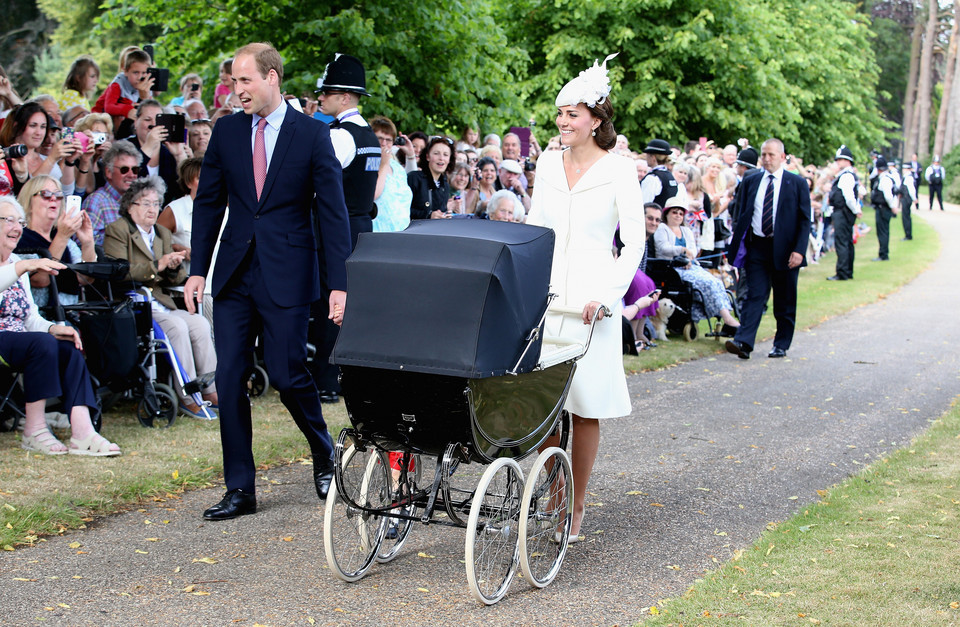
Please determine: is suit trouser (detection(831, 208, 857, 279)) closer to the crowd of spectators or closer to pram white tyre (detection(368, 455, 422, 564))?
the crowd of spectators

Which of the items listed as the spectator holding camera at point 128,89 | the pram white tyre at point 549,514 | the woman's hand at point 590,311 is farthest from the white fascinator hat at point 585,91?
the spectator holding camera at point 128,89

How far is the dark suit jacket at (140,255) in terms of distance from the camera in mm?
8422

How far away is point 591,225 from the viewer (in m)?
5.49

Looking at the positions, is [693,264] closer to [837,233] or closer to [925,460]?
[925,460]

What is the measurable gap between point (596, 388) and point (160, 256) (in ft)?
15.0

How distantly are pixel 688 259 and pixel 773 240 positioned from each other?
1277 millimetres

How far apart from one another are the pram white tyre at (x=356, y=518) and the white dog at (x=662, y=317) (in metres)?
8.10

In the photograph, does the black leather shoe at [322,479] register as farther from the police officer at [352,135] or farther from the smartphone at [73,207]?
the smartphone at [73,207]

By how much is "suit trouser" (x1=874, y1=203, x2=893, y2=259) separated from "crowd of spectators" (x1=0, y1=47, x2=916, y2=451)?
1139 centimetres

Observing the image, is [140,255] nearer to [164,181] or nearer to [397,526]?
[164,181]

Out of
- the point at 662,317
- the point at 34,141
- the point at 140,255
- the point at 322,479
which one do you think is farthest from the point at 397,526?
the point at 662,317

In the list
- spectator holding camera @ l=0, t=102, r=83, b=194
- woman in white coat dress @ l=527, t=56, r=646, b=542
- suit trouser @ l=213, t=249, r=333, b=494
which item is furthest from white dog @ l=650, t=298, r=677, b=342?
suit trouser @ l=213, t=249, r=333, b=494

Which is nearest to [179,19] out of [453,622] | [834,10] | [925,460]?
[925,460]

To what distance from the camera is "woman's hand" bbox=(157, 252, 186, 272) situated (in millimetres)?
8602
